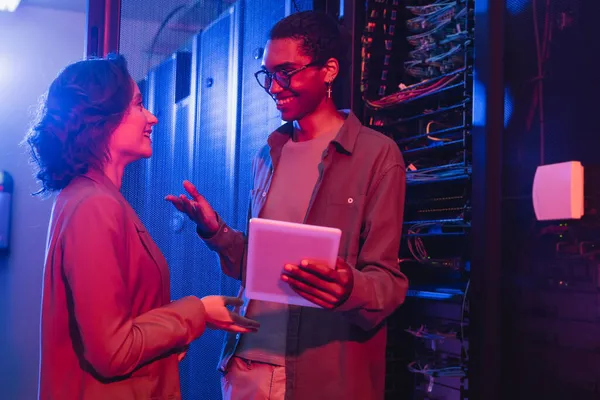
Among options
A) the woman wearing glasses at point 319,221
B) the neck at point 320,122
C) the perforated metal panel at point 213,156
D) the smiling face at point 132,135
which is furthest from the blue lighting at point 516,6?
the perforated metal panel at point 213,156

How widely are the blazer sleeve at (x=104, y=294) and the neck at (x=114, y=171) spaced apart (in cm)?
18

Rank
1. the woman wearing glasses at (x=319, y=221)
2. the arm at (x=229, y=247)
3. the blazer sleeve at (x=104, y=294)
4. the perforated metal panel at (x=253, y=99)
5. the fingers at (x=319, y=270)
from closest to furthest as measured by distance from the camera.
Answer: the blazer sleeve at (x=104, y=294)
the fingers at (x=319, y=270)
the woman wearing glasses at (x=319, y=221)
the arm at (x=229, y=247)
the perforated metal panel at (x=253, y=99)

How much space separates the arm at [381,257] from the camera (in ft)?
4.82

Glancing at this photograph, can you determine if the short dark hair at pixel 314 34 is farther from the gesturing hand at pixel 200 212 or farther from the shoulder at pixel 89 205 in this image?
the shoulder at pixel 89 205

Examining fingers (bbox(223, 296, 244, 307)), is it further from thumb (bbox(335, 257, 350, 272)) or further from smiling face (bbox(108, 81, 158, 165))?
smiling face (bbox(108, 81, 158, 165))

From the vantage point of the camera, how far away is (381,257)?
1.55 metres

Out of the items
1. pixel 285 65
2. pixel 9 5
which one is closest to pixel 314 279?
pixel 285 65

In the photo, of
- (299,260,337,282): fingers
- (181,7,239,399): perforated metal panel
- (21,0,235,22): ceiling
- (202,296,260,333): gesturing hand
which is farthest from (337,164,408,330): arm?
(21,0,235,22): ceiling

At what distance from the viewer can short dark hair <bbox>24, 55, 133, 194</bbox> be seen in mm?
1367

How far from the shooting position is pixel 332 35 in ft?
6.16

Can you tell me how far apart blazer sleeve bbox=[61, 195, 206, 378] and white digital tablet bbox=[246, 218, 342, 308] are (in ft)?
0.77

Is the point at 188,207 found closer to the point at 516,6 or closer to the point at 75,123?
the point at 75,123

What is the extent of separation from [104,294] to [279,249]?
364mm

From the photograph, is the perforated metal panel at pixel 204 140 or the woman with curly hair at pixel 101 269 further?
the perforated metal panel at pixel 204 140
